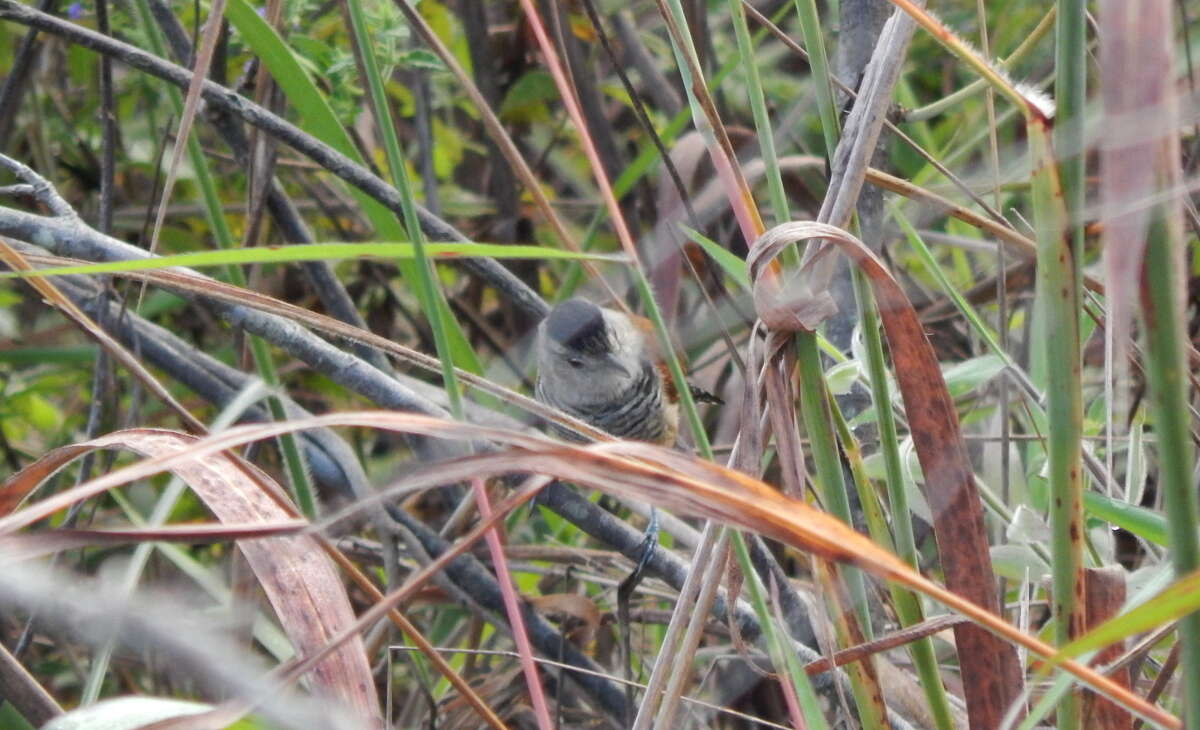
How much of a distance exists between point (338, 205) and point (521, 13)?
2.51 feet

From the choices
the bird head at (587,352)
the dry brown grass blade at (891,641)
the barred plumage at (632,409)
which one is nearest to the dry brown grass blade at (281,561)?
the dry brown grass blade at (891,641)

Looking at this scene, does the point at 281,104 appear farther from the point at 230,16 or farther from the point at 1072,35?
the point at 1072,35

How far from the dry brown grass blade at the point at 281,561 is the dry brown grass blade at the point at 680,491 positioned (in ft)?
0.84

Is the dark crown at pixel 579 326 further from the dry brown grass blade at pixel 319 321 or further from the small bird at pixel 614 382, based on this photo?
the dry brown grass blade at pixel 319 321

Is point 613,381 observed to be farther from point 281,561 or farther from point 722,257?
point 281,561

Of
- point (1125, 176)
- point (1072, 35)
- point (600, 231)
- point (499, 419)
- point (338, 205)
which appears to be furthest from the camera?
point (600, 231)

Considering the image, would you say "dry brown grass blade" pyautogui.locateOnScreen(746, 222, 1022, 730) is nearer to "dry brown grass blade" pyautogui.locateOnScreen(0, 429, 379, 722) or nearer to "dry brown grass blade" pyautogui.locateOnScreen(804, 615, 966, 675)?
"dry brown grass blade" pyautogui.locateOnScreen(804, 615, 966, 675)

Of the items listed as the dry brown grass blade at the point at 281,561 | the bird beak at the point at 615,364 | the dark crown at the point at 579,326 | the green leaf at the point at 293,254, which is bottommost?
the bird beak at the point at 615,364

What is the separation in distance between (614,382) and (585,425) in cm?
199

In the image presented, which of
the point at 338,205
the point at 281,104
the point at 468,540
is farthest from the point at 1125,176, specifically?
the point at 338,205

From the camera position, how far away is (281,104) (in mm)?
2645

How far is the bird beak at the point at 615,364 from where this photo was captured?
314cm

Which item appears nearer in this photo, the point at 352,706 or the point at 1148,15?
the point at 1148,15

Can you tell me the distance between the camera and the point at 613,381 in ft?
10.9
